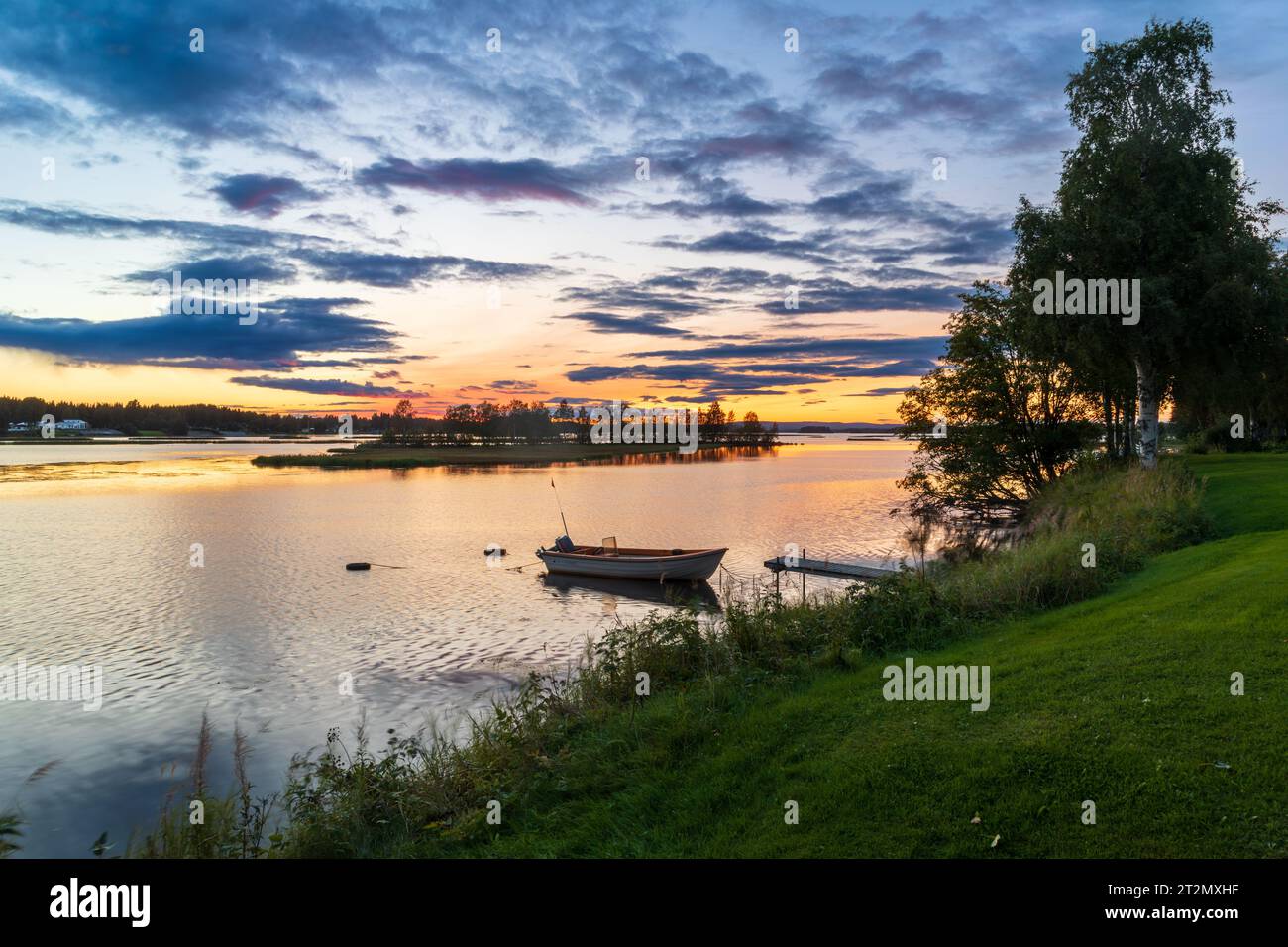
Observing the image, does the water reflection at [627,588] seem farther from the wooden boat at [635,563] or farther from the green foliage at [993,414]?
the green foliage at [993,414]

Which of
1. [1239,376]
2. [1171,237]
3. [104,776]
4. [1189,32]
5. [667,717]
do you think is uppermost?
[1189,32]

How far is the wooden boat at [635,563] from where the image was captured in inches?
1175

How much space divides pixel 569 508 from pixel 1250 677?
178 ft

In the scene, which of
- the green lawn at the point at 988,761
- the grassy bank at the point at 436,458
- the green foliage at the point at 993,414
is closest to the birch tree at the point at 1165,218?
the green foliage at the point at 993,414

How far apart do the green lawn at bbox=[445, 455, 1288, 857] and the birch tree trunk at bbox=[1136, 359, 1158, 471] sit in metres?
20.2

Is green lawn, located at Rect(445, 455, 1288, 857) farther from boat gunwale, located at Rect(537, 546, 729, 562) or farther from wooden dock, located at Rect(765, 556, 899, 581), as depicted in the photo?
boat gunwale, located at Rect(537, 546, 729, 562)

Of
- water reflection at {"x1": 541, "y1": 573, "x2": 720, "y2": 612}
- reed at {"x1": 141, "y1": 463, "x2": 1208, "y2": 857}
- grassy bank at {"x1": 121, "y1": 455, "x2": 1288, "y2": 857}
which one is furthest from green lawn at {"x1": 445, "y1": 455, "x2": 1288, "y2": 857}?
water reflection at {"x1": 541, "y1": 573, "x2": 720, "y2": 612}

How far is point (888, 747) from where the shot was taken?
7.75m

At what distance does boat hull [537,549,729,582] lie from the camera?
97.9 ft

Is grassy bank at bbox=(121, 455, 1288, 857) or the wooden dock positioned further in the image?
the wooden dock

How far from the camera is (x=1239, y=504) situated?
21.8 m

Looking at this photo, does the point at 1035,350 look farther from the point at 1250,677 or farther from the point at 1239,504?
the point at 1250,677

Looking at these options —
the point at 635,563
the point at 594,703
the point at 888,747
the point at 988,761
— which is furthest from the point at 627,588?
the point at 988,761
